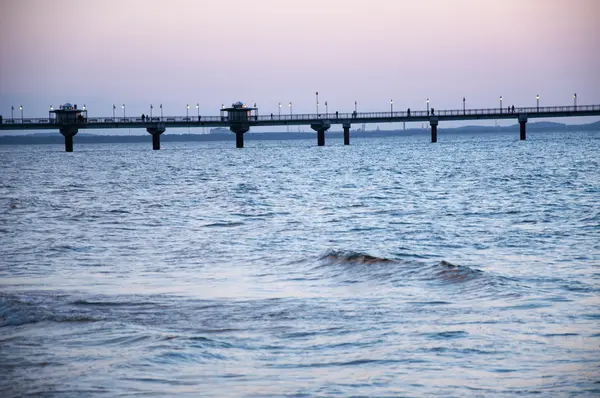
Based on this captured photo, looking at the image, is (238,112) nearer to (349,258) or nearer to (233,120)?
(233,120)

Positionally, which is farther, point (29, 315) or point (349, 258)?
point (349, 258)

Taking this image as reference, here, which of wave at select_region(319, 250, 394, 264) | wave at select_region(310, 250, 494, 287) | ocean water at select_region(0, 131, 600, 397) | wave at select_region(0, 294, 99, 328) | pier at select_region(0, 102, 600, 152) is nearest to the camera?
ocean water at select_region(0, 131, 600, 397)

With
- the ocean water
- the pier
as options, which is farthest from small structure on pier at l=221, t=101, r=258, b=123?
the ocean water

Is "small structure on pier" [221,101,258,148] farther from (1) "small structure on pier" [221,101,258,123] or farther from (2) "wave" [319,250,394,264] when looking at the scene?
(2) "wave" [319,250,394,264]

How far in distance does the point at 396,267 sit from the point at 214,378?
29.0 ft

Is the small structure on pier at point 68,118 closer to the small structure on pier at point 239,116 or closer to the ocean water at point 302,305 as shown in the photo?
the small structure on pier at point 239,116

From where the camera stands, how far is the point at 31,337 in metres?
11.2

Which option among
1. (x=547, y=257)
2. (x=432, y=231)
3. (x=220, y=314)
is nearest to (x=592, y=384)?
(x=220, y=314)

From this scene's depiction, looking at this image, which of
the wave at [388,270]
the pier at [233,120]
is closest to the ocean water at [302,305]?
the wave at [388,270]

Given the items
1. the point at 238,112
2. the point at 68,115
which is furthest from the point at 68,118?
the point at 238,112

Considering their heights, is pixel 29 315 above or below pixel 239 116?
below

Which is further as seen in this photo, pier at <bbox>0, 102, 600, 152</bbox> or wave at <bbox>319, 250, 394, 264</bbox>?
pier at <bbox>0, 102, 600, 152</bbox>

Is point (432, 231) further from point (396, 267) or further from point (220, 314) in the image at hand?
point (220, 314)


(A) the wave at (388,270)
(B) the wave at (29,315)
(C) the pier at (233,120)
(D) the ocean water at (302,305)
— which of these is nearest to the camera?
(D) the ocean water at (302,305)
